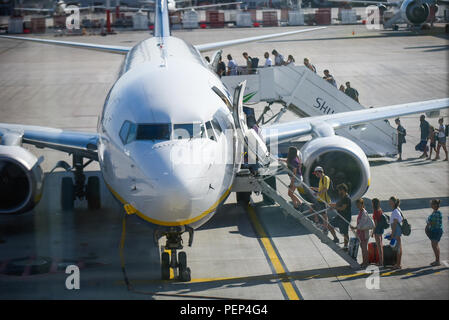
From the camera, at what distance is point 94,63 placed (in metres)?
46.8

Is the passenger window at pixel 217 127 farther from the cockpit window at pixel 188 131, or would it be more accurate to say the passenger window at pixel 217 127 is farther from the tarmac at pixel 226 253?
the tarmac at pixel 226 253

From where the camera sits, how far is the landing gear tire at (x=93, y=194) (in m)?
18.5

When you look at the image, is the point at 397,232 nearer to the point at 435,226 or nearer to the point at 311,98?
the point at 435,226

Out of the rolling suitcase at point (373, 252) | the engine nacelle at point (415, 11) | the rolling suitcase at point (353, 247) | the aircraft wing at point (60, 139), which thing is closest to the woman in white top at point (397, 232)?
the rolling suitcase at point (373, 252)

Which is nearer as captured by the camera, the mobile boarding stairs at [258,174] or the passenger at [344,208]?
the mobile boarding stairs at [258,174]

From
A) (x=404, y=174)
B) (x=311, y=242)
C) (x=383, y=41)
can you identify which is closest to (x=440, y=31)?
(x=383, y=41)

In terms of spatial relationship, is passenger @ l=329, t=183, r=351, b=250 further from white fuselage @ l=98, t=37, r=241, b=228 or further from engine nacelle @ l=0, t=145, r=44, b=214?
engine nacelle @ l=0, t=145, r=44, b=214

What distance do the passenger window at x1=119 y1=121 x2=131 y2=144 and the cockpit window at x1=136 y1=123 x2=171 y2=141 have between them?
1.08 ft

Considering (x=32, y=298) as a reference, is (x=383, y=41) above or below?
above

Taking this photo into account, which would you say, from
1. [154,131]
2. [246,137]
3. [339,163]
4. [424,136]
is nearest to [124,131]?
[154,131]

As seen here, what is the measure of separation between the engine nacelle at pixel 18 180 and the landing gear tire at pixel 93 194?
1913 mm

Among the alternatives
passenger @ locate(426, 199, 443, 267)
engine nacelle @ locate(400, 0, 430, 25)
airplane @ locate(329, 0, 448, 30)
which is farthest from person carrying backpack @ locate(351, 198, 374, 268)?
engine nacelle @ locate(400, 0, 430, 25)

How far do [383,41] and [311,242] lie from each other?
40195 millimetres
